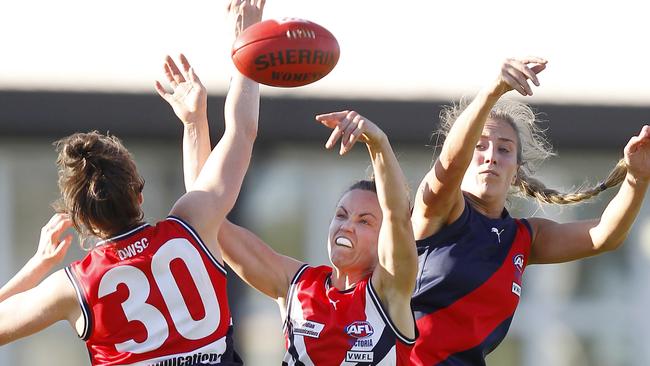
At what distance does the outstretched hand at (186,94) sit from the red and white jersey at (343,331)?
0.77 meters

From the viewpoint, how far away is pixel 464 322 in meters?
5.14

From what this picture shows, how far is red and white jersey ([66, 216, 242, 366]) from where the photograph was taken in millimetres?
4359

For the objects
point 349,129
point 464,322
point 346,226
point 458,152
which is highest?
point 349,129

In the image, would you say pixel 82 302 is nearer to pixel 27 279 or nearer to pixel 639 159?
pixel 27 279

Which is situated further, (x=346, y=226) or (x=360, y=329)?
(x=346, y=226)

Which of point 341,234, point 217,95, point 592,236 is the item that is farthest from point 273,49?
point 217,95

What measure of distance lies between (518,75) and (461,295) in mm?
961

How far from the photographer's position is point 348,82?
9.27 metres

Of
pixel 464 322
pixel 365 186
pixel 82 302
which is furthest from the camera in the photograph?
pixel 464 322

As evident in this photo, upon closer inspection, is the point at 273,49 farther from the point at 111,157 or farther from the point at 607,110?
the point at 607,110

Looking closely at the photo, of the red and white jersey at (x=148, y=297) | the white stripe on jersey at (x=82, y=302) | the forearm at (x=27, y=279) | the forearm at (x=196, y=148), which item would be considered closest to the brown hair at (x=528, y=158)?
the forearm at (x=196, y=148)

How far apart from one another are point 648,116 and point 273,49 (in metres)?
4.97

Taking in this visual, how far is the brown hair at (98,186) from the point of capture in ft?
14.3

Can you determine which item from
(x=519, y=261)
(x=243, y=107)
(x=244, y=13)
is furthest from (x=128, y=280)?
(x=519, y=261)
